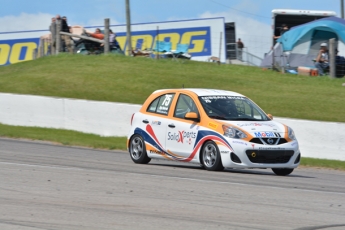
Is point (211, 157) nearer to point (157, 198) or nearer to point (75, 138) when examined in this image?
point (157, 198)

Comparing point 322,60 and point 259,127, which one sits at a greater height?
point 259,127

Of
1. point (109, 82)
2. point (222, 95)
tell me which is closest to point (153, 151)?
point (222, 95)

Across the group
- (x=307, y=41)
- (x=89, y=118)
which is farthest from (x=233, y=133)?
(x=307, y=41)

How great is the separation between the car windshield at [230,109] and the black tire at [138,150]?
62.6 inches

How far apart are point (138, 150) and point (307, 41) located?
17.8 m

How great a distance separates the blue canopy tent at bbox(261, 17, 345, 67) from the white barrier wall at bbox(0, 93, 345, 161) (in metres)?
10.6

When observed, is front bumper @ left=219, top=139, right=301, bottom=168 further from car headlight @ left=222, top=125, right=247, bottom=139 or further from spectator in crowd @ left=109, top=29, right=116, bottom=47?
spectator in crowd @ left=109, top=29, right=116, bottom=47

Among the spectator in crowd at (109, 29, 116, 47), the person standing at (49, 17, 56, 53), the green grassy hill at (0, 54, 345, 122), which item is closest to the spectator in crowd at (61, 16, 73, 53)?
the person standing at (49, 17, 56, 53)

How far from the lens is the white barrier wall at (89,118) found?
60.5ft

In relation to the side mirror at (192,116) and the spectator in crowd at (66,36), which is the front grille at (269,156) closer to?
the side mirror at (192,116)

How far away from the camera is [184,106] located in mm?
13992

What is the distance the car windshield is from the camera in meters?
13.4

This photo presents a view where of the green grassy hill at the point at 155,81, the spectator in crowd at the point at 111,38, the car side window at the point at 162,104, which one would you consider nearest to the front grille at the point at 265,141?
the car side window at the point at 162,104

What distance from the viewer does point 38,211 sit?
802cm
